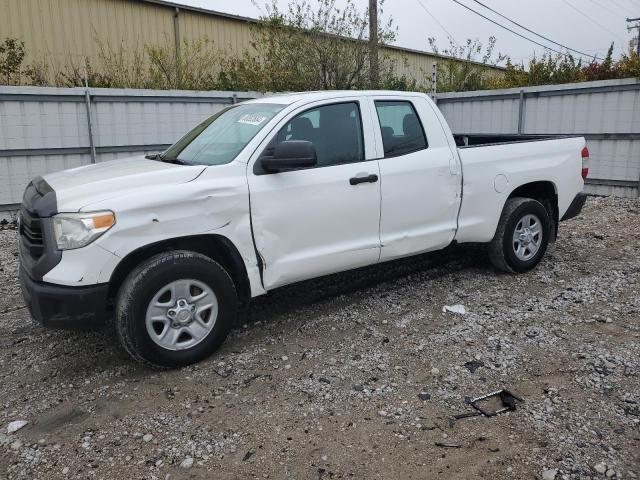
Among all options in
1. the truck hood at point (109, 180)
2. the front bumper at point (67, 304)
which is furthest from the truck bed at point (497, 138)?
the front bumper at point (67, 304)

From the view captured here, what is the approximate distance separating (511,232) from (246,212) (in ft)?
9.50

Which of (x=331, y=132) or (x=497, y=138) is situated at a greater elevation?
(x=331, y=132)

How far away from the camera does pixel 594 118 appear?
10.2m

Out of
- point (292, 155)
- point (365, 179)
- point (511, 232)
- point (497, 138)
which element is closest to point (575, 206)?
point (511, 232)

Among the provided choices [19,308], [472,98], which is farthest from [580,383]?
[472,98]

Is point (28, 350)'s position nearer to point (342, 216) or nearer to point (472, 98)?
point (342, 216)

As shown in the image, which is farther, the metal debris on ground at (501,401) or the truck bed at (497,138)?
the truck bed at (497,138)

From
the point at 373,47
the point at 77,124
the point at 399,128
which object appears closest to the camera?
the point at 399,128

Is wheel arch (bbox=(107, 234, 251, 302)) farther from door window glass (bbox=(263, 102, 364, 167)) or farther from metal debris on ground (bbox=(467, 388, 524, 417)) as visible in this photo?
metal debris on ground (bbox=(467, 388, 524, 417))

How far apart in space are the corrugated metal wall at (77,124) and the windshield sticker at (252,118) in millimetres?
5758

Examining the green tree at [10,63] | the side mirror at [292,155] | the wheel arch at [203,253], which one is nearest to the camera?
the wheel arch at [203,253]

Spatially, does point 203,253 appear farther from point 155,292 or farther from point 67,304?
point 67,304

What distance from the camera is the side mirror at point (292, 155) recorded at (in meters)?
3.89

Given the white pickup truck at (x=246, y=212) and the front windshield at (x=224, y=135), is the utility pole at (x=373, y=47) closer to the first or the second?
the white pickup truck at (x=246, y=212)
